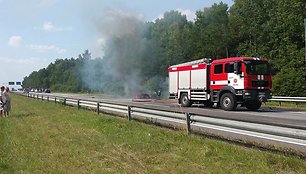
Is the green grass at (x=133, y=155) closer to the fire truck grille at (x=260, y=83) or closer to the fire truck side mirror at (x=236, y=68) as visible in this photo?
the fire truck side mirror at (x=236, y=68)

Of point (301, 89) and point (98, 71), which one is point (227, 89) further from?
point (98, 71)

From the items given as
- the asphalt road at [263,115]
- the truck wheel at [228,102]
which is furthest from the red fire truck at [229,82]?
the asphalt road at [263,115]

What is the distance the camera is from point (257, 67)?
66.3 ft

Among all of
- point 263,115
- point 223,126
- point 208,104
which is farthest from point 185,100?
point 223,126

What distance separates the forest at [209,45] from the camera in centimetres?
4128

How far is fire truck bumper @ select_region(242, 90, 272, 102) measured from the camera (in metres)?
19.6

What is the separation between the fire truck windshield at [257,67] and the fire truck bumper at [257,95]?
990 mm

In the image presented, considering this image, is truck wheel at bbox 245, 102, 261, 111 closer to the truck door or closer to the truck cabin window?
the truck door

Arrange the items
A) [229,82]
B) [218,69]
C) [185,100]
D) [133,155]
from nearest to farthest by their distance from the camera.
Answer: [133,155], [229,82], [218,69], [185,100]

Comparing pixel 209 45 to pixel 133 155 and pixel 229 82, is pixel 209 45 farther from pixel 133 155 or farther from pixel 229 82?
pixel 133 155

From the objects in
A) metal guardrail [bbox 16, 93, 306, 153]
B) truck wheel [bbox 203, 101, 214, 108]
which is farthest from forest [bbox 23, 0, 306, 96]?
metal guardrail [bbox 16, 93, 306, 153]

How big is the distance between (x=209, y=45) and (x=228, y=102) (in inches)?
1363

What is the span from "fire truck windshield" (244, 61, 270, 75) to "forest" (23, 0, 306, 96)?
10.5m

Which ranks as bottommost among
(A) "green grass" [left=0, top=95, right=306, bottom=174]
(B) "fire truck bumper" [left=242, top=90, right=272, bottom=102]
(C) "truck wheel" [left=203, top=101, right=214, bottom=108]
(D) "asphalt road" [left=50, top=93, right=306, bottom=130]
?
(A) "green grass" [left=0, top=95, right=306, bottom=174]
